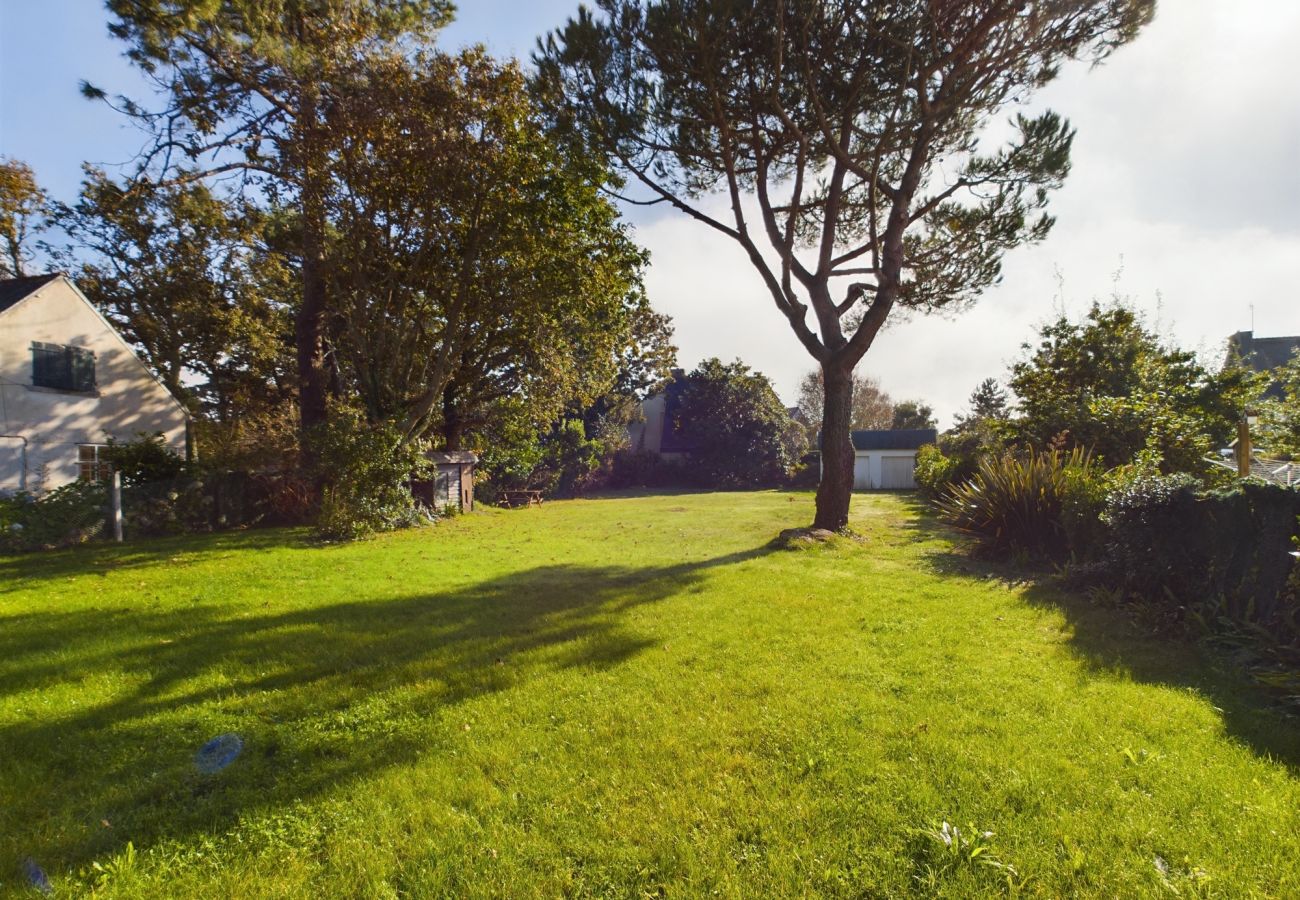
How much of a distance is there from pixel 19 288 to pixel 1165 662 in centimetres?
2513

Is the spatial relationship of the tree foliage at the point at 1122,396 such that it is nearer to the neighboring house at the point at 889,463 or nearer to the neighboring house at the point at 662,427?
the neighboring house at the point at 889,463

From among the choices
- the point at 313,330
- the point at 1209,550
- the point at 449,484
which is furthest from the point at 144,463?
the point at 1209,550

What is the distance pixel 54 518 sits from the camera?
1210 cm

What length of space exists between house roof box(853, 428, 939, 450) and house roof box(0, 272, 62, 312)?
36054 millimetres

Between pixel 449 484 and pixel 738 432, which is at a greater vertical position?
pixel 738 432

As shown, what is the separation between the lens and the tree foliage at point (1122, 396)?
35.1 feet

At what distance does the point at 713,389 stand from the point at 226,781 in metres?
35.6

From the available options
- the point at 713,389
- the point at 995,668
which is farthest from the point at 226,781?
the point at 713,389

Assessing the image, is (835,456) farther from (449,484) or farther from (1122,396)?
(449,484)

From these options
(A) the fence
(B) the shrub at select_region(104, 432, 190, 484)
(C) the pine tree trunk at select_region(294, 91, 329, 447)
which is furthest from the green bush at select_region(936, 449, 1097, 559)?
(B) the shrub at select_region(104, 432, 190, 484)

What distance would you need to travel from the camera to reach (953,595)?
7.33m

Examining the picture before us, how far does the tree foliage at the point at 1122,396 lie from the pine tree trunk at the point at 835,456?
458 cm

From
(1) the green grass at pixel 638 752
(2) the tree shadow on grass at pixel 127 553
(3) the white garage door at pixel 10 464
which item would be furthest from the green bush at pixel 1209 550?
(3) the white garage door at pixel 10 464

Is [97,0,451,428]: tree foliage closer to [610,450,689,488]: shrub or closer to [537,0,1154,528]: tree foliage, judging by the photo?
[537,0,1154,528]: tree foliage
